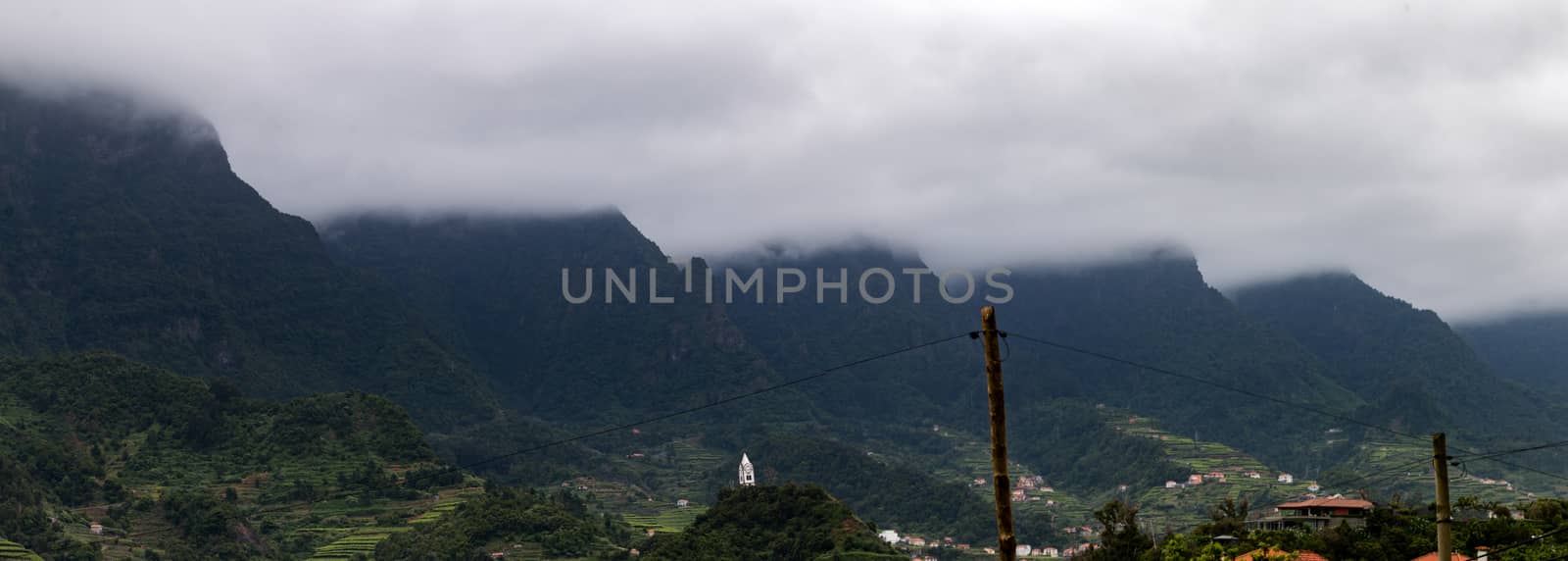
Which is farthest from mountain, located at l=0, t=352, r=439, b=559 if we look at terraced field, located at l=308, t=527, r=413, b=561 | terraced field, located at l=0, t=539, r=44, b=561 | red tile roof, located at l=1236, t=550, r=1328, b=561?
red tile roof, located at l=1236, t=550, r=1328, b=561

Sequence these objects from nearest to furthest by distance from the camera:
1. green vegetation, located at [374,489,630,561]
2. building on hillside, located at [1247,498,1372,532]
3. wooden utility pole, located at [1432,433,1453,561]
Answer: wooden utility pole, located at [1432,433,1453,561] < building on hillside, located at [1247,498,1372,532] < green vegetation, located at [374,489,630,561]

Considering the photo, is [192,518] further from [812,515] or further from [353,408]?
[812,515]

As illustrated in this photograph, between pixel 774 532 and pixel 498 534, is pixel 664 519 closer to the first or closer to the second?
pixel 498 534

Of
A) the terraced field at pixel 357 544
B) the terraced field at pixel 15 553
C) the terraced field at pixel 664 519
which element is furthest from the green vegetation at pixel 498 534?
the terraced field at pixel 15 553

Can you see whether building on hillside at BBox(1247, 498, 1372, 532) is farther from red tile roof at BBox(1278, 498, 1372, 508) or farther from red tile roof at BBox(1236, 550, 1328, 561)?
red tile roof at BBox(1236, 550, 1328, 561)

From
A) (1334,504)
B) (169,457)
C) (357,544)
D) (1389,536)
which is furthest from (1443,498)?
(169,457)

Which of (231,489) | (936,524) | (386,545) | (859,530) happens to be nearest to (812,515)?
(859,530)
